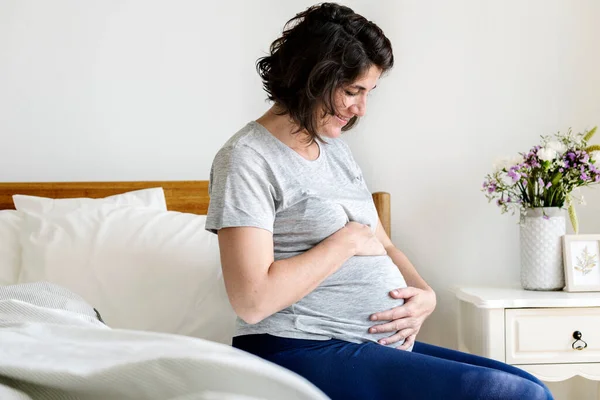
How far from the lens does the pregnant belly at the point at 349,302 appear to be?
1.27m

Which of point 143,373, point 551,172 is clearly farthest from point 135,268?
point 551,172

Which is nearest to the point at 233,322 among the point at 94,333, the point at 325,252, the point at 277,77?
the point at 325,252

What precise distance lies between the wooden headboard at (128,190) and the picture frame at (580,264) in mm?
511

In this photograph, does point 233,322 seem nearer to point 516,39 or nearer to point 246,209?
point 246,209

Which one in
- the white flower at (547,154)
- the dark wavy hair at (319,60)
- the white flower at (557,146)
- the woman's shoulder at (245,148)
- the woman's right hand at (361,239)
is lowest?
the woman's right hand at (361,239)

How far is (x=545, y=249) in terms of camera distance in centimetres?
196

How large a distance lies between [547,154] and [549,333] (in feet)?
1.57

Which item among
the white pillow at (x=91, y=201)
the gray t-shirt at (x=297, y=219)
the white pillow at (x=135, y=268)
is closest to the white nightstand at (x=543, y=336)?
the gray t-shirt at (x=297, y=219)

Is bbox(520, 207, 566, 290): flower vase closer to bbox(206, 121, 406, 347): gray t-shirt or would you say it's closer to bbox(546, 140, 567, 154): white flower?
bbox(546, 140, 567, 154): white flower

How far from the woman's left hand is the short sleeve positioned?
0.28m

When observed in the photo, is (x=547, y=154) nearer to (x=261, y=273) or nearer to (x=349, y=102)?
(x=349, y=102)

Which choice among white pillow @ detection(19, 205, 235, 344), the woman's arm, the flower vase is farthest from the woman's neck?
the flower vase

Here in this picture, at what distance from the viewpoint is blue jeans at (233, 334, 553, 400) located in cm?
111

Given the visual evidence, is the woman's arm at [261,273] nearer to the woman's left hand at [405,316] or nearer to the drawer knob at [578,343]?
the woman's left hand at [405,316]
